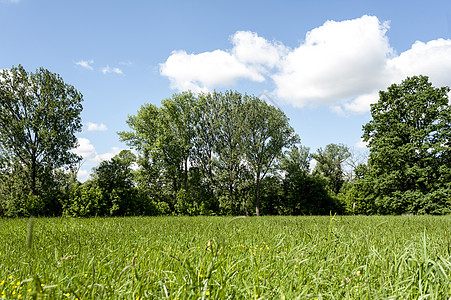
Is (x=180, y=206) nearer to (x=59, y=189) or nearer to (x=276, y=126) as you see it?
(x=59, y=189)

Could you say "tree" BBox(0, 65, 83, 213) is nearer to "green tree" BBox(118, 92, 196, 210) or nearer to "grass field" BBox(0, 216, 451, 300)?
"green tree" BBox(118, 92, 196, 210)

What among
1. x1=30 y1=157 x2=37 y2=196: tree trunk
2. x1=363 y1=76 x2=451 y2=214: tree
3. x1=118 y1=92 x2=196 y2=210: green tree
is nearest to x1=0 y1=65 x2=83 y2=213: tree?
x1=30 y1=157 x2=37 y2=196: tree trunk

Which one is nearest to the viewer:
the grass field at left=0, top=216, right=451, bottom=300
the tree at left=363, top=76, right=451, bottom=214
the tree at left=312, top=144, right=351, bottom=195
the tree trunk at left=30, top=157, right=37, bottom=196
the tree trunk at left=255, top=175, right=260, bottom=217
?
the grass field at left=0, top=216, right=451, bottom=300

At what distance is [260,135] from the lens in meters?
32.3

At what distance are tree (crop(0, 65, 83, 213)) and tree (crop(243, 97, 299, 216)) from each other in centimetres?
1822

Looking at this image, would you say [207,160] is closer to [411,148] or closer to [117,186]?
[117,186]

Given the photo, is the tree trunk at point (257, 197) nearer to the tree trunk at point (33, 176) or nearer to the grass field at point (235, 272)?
the tree trunk at point (33, 176)

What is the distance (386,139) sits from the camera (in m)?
26.8

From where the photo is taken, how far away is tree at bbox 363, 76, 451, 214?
25500 mm

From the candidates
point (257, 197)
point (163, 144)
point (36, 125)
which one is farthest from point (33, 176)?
point (257, 197)

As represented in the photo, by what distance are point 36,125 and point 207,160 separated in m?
17.8

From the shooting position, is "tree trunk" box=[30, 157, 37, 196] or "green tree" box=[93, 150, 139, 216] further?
"green tree" box=[93, 150, 139, 216]

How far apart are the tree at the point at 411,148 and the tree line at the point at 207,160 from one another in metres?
0.10

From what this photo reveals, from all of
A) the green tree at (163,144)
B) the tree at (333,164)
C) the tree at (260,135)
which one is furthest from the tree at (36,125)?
the tree at (333,164)
